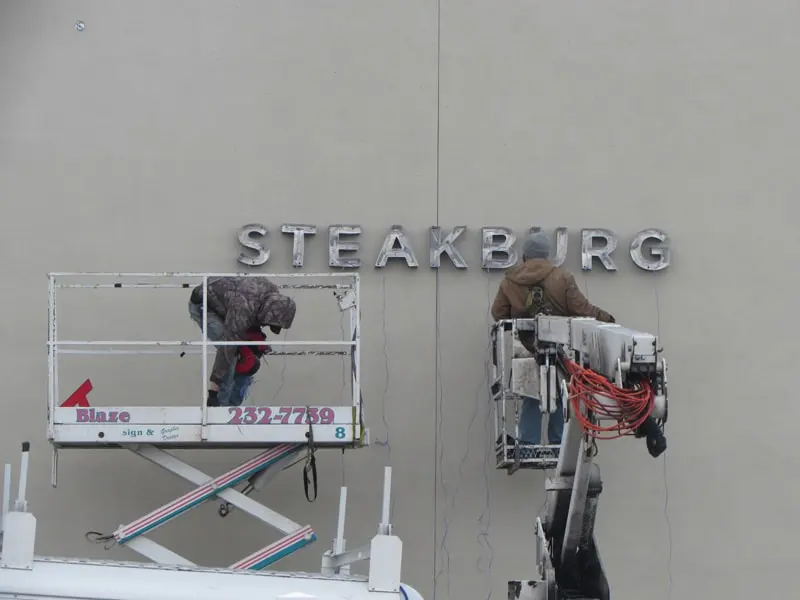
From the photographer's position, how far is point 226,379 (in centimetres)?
1292

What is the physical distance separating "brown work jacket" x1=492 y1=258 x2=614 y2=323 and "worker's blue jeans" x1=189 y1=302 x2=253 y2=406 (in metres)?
2.49

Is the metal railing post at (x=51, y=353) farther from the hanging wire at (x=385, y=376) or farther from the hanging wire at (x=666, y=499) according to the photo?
the hanging wire at (x=666, y=499)

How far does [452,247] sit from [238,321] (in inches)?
109

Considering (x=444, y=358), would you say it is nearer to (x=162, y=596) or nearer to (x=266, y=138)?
(x=266, y=138)

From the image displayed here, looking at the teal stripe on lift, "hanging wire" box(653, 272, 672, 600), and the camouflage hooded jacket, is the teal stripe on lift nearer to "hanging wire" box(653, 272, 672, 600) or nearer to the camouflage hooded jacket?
the camouflage hooded jacket

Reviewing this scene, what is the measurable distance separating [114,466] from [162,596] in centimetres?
374

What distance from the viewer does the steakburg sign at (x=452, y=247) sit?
1438cm

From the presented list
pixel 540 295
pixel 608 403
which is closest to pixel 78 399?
pixel 540 295

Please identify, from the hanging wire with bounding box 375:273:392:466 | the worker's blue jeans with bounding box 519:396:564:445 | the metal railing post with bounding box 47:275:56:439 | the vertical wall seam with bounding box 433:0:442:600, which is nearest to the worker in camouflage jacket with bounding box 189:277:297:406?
the metal railing post with bounding box 47:275:56:439

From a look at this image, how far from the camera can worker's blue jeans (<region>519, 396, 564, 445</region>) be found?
528 inches

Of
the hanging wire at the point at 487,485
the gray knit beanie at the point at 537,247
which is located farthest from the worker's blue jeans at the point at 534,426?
the gray knit beanie at the point at 537,247

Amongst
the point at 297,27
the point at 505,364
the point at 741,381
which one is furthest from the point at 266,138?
the point at 741,381

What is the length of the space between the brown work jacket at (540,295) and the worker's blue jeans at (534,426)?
890 mm

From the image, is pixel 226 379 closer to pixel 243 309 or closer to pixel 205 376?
pixel 205 376
